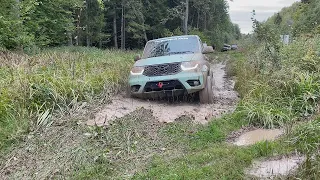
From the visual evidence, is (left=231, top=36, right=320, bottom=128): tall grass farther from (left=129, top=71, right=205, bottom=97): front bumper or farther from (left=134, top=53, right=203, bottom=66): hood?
(left=134, top=53, right=203, bottom=66): hood

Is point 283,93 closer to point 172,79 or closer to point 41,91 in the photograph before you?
point 172,79

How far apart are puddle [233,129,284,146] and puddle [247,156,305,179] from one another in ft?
2.90

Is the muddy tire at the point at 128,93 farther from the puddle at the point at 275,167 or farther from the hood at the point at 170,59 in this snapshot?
the puddle at the point at 275,167

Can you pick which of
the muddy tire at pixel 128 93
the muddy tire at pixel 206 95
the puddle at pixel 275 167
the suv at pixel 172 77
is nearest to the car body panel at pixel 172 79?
the suv at pixel 172 77

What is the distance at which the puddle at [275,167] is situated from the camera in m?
3.88

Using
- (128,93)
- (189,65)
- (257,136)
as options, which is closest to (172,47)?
(189,65)

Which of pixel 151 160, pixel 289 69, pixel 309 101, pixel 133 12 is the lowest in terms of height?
pixel 151 160

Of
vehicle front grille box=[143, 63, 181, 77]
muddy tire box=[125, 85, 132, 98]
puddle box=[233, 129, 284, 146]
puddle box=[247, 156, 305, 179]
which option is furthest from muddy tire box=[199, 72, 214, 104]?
puddle box=[247, 156, 305, 179]

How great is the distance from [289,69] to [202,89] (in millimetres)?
2226

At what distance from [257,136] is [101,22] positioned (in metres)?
28.7

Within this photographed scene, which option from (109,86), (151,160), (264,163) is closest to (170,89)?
(109,86)

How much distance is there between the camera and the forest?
1400 centimetres

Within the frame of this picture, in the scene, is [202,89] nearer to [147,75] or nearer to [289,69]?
[147,75]

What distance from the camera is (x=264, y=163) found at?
4.31 metres
